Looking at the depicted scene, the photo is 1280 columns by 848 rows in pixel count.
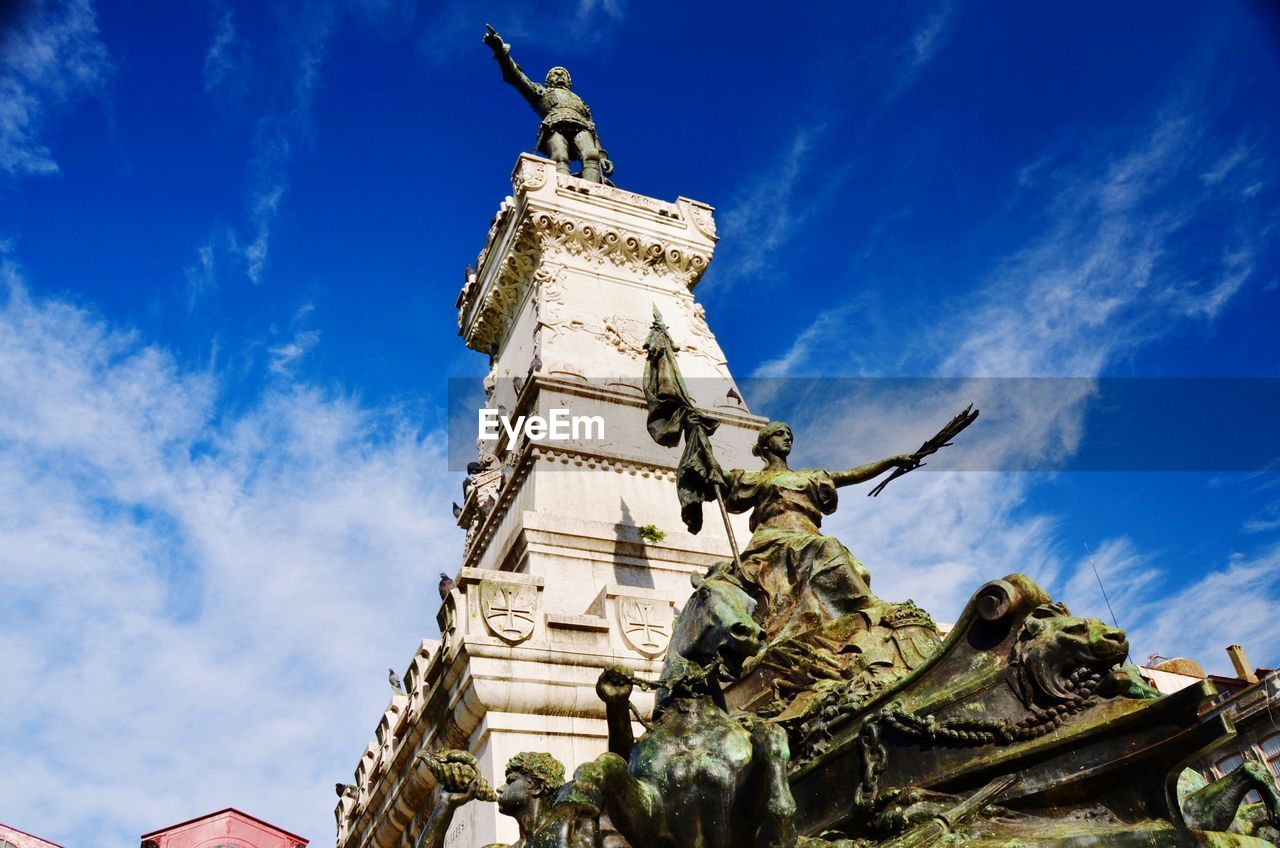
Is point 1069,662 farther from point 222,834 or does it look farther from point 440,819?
point 222,834

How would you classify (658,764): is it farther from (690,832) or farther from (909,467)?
(909,467)

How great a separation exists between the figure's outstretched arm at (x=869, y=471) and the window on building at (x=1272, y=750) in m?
23.3

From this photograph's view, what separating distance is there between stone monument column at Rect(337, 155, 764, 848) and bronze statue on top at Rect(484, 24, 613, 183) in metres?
3.00

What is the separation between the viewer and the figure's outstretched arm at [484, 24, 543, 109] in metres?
22.9

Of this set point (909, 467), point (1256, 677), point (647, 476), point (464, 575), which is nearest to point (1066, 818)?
point (909, 467)

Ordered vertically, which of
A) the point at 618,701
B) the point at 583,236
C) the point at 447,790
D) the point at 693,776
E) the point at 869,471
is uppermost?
the point at 583,236

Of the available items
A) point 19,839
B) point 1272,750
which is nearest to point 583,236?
point 19,839

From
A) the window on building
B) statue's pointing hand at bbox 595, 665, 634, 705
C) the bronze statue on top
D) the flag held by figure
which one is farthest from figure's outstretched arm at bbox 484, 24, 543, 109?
the window on building

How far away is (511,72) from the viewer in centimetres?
2317

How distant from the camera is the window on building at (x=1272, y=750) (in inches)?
1079

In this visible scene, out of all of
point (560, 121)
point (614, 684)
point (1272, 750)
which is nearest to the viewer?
point (614, 684)

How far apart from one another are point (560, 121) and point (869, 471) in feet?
46.7

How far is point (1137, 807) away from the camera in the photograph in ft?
18.0

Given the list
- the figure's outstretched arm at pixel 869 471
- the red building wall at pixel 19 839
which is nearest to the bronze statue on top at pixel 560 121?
the figure's outstretched arm at pixel 869 471
